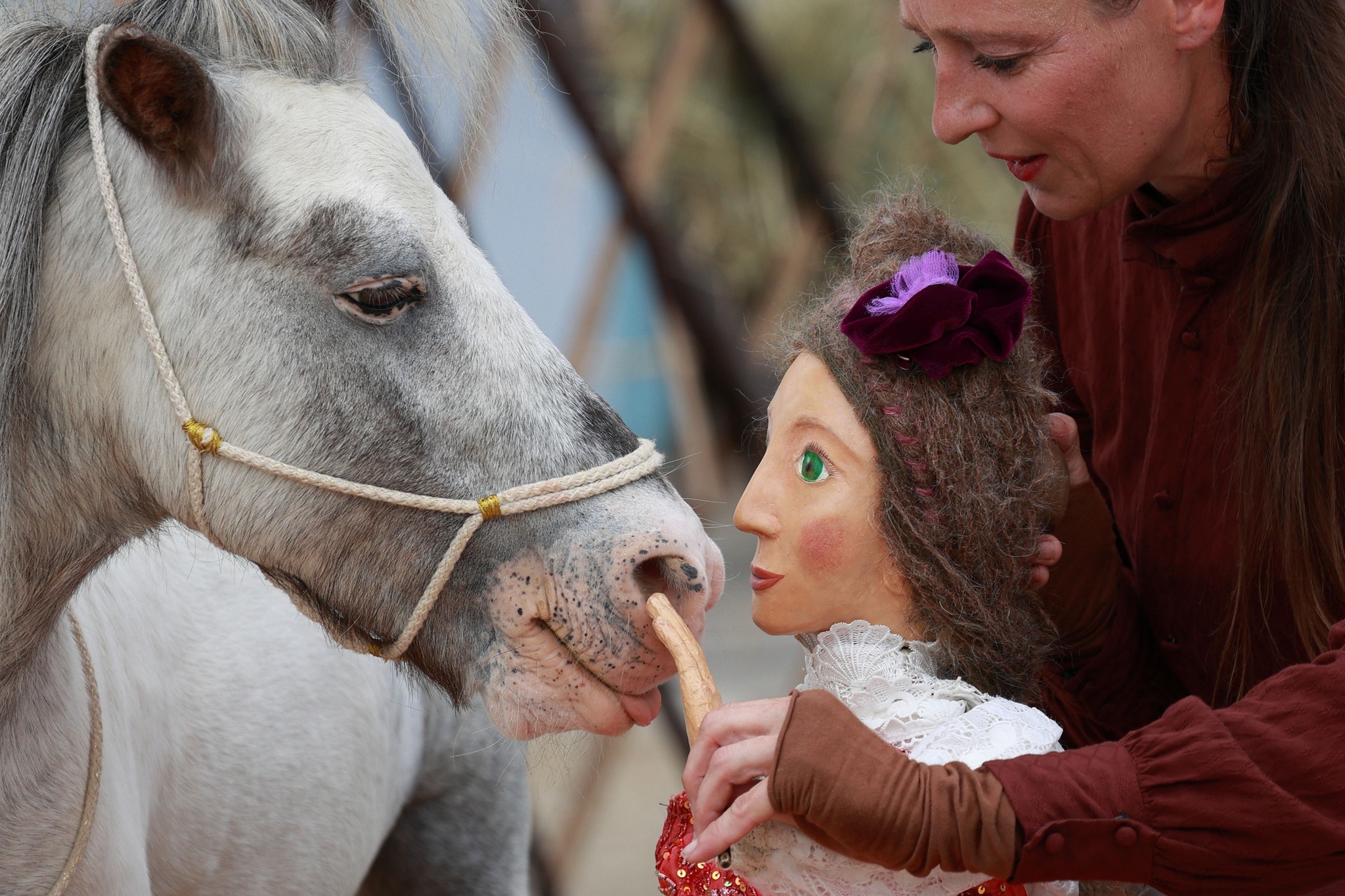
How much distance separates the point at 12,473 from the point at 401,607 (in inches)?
17.5

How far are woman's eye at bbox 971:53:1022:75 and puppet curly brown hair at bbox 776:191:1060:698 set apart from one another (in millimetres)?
305

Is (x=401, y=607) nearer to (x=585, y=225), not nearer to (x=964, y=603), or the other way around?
(x=964, y=603)

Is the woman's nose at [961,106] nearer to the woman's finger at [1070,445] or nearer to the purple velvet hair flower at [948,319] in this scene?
the purple velvet hair flower at [948,319]

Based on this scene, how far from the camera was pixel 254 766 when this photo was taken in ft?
5.83

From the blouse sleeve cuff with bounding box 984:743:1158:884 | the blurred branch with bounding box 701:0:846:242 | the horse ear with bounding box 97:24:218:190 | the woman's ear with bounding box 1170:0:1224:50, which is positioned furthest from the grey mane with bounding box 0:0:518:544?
the blurred branch with bounding box 701:0:846:242

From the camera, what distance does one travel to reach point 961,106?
1.28 m

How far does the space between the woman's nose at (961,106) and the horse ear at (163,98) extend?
78 cm

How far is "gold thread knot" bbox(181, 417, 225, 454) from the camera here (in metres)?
1.24

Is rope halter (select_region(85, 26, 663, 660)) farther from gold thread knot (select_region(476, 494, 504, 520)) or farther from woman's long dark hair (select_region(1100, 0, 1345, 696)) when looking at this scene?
woman's long dark hair (select_region(1100, 0, 1345, 696))

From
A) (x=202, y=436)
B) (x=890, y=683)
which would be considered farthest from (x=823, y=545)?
(x=202, y=436)

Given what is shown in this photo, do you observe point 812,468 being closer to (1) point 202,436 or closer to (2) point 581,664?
(2) point 581,664

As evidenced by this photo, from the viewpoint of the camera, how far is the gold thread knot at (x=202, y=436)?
1.24 metres

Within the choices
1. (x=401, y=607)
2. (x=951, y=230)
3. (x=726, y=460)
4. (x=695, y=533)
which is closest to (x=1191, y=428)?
(x=951, y=230)

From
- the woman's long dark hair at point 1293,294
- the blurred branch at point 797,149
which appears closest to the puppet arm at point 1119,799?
the woman's long dark hair at point 1293,294
